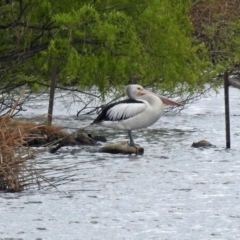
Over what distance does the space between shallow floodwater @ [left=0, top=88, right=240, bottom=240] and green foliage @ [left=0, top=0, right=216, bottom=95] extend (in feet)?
5.81

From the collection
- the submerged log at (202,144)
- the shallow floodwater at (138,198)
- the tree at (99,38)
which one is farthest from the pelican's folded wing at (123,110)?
the tree at (99,38)

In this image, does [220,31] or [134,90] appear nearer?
[134,90]

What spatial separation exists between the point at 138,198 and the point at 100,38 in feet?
21.9

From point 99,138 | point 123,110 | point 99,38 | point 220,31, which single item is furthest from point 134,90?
point 220,31

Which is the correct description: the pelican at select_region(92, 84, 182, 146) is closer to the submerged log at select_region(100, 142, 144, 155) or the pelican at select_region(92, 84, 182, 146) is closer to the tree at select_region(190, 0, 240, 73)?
the submerged log at select_region(100, 142, 144, 155)

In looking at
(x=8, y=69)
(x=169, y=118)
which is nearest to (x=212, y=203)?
(x=8, y=69)

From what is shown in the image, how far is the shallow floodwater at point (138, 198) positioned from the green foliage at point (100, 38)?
5.81ft

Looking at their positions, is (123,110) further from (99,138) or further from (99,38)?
(99,38)

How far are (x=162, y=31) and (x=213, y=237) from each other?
951 centimetres

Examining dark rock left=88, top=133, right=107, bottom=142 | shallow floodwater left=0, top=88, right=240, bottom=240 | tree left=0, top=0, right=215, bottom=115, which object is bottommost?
shallow floodwater left=0, top=88, right=240, bottom=240

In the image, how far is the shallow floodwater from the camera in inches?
429

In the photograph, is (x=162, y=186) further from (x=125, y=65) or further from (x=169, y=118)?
(x=169, y=118)

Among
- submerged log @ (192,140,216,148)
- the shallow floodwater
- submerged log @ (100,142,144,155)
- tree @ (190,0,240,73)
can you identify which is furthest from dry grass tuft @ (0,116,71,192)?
tree @ (190,0,240,73)

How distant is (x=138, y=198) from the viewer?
1273 cm
